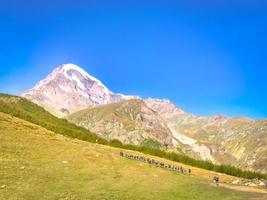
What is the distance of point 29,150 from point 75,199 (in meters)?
31.4

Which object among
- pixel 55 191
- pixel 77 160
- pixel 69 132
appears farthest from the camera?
pixel 69 132

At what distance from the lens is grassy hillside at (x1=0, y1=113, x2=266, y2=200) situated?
5378cm

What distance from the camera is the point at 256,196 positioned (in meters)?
57.8

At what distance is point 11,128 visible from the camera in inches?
3868

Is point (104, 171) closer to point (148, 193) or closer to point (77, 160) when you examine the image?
point (77, 160)

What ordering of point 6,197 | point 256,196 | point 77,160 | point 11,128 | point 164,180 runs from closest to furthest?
point 6,197 < point 256,196 < point 164,180 < point 77,160 < point 11,128

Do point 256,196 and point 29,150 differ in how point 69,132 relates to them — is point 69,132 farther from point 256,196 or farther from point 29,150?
point 256,196

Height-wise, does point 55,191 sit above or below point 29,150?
below

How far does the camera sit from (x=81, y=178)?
6219cm

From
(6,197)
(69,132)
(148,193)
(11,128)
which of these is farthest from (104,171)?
(69,132)

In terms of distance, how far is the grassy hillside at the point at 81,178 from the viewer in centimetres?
5378

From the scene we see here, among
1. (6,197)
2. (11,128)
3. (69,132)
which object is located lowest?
(6,197)

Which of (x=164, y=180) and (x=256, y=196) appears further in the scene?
(x=164, y=180)

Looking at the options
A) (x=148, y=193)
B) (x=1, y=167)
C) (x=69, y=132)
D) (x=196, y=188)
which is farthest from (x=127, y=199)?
(x=69, y=132)
